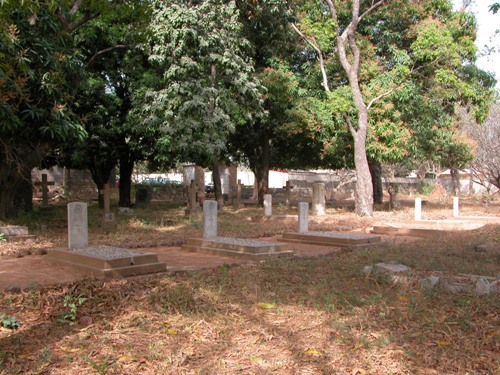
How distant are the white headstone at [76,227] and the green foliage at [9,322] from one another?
415 cm

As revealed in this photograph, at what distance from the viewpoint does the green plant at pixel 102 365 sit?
404 cm

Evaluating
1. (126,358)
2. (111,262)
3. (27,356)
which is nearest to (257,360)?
(126,358)

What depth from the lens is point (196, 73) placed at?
17.4 meters

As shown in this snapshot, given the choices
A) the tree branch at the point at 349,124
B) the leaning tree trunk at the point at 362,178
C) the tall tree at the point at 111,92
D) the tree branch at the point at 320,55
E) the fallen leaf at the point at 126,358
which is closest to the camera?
the fallen leaf at the point at 126,358

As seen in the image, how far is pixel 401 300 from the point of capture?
19.5ft

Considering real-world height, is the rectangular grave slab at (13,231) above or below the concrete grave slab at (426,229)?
above

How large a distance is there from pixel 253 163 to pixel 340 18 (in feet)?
28.8

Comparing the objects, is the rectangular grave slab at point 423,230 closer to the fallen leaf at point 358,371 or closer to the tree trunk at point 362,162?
the tree trunk at point 362,162

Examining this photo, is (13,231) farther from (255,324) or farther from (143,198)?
(143,198)

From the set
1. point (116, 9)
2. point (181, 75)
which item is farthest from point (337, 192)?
point (116, 9)

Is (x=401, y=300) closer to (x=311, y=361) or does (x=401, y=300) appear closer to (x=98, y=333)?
(x=311, y=361)

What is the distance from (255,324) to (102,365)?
1.67m

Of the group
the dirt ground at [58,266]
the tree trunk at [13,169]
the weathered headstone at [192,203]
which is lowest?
the dirt ground at [58,266]

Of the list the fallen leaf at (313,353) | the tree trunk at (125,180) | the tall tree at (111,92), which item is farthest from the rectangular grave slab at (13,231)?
the tree trunk at (125,180)
